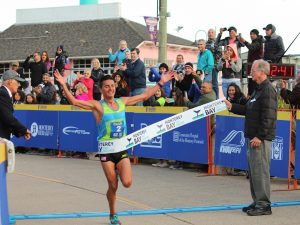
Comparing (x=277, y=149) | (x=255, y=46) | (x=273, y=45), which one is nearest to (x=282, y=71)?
(x=273, y=45)

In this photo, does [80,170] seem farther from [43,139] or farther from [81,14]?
[81,14]

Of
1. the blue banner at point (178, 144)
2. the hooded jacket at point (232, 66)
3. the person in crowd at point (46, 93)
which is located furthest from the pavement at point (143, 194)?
the person in crowd at point (46, 93)

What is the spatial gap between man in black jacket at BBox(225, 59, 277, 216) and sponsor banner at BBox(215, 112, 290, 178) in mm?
2526

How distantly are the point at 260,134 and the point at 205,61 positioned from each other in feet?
23.4

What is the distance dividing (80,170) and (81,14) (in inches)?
1629

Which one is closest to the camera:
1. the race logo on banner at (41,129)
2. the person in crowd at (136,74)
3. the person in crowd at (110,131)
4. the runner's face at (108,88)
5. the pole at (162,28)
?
the person in crowd at (110,131)

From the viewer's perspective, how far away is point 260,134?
9.08 m

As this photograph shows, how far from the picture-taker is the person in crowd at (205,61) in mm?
15945

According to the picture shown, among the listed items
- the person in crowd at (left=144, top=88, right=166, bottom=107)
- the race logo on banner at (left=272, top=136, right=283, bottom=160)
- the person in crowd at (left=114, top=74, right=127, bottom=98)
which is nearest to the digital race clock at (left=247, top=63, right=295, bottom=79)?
the race logo on banner at (left=272, top=136, right=283, bottom=160)

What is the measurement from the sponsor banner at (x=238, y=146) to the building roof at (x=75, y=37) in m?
33.6

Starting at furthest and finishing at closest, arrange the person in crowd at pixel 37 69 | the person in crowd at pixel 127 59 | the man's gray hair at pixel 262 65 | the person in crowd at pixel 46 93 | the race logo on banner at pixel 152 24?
1. the race logo on banner at pixel 152 24
2. the person in crowd at pixel 37 69
3. the person in crowd at pixel 46 93
4. the person in crowd at pixel 127 59
5. the man's gray hair at pixel 262 65

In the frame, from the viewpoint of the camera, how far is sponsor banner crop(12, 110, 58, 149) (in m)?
17.9

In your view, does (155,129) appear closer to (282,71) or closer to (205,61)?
(282,71)

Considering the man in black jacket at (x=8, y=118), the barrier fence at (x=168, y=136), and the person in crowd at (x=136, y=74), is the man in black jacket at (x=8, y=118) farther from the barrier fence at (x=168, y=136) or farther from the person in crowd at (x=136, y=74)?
the person in crowd at (x=136, y=74)
